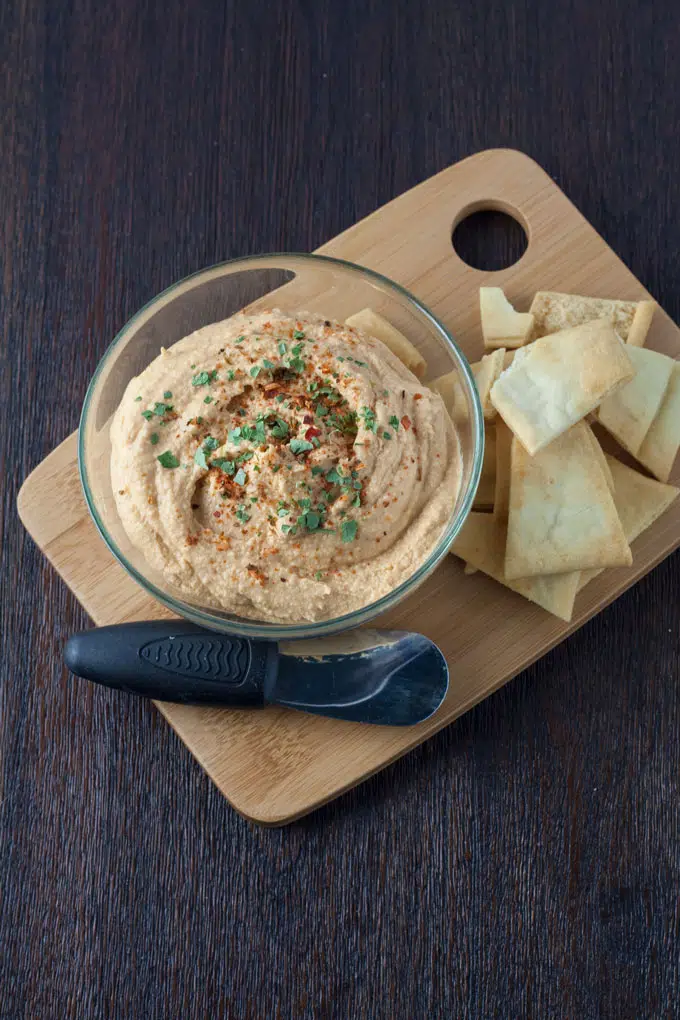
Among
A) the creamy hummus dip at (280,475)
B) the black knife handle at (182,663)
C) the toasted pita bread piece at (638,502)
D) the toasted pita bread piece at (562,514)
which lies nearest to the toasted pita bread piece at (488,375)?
the toasted pita bread piece at (562,514)

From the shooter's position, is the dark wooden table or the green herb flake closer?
the green herb flake

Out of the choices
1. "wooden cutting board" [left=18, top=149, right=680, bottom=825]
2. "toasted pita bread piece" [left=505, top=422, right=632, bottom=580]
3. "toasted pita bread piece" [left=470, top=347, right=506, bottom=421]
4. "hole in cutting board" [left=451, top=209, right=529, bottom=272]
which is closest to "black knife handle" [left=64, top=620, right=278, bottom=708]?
"wooden cutting board" [left=18, top=149, right=680, bottom=825]

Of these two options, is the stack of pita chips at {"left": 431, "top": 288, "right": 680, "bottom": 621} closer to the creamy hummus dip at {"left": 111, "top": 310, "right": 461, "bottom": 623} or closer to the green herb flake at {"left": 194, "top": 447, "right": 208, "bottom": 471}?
the creamy hummus dip at {"left": 111, "top": 310, "right": 461, "bottom": 623}

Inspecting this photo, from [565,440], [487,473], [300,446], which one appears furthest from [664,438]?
[300,446]

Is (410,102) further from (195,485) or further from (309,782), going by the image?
(309,782)

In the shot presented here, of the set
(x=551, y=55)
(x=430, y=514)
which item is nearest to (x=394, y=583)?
(x=430, y=514)

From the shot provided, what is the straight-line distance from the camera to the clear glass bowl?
2.02m

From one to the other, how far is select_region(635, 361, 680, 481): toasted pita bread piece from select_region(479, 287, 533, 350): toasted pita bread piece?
343 mm

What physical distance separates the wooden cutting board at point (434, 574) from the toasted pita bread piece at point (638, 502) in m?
0.07

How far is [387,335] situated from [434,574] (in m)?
0.54

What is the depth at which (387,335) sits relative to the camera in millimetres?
2262

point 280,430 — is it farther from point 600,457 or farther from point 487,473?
point 600,457

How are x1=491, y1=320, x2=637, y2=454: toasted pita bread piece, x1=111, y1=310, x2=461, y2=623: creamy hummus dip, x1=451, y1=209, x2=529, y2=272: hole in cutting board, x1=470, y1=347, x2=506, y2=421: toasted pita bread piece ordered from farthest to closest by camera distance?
1. x1=451, y1=209, x2=529, y2=272: hole in cutting board
2. x1=470, y1=347, x2=506, y2=421: toasted pita bread piece
3. x1=491, y1=320, x2=637, y2=454: toasted pita bread piece
4. x1=111, y1=310, x2=461, y2=623: creamy hummus dip

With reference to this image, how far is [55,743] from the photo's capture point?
8.04 feet
